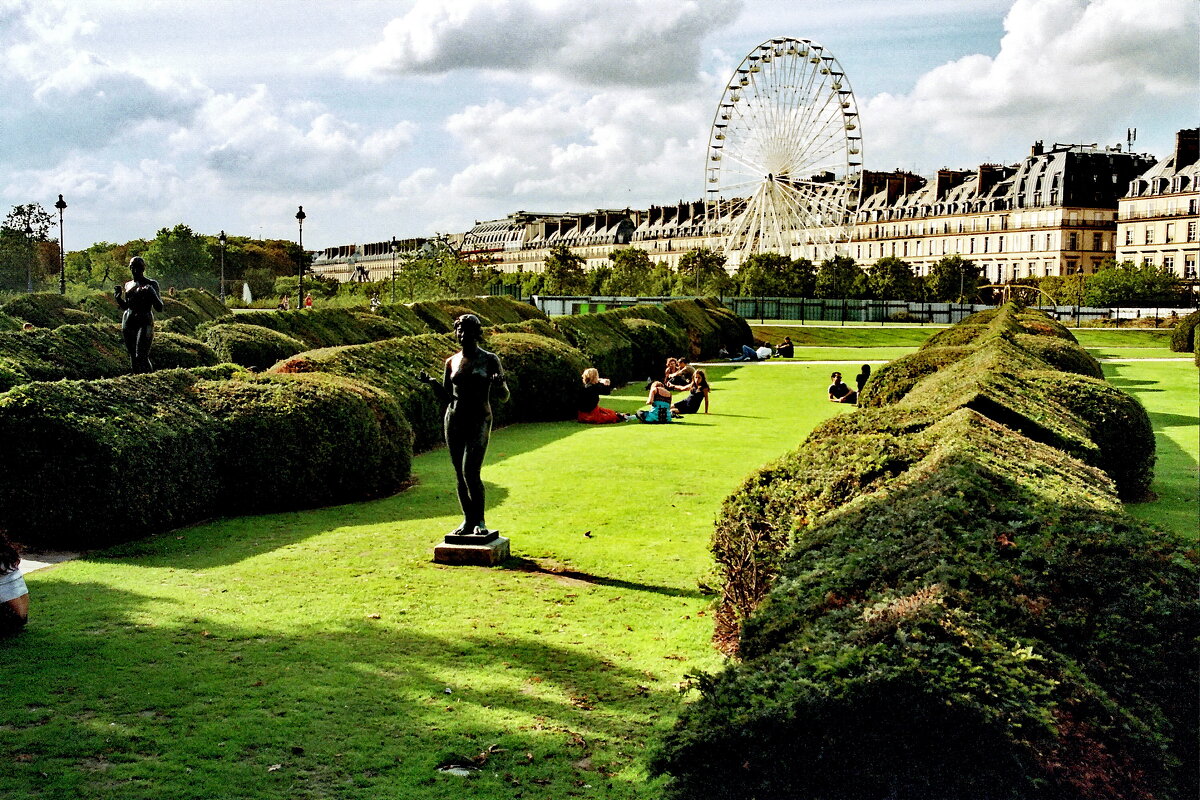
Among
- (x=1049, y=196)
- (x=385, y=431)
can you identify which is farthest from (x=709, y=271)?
(x=385, y=431)

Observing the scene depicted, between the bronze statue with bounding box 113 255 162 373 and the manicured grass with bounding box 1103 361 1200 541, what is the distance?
12859 millimetres

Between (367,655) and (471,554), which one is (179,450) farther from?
(367,655)

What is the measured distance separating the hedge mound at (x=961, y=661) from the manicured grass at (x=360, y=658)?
1.37m

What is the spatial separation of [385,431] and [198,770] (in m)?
8.84

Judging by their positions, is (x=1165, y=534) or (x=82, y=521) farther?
(x=82, y=521)

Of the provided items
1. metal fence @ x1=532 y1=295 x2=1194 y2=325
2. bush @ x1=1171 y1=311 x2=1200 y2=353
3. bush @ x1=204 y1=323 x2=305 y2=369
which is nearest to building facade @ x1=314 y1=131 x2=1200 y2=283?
metal fence @ x1=532 y1=295 x2=1194 y2=325

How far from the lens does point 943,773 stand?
11.8ft

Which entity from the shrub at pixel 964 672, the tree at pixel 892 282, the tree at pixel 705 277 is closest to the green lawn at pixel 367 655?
the shrub at pixel 964 672

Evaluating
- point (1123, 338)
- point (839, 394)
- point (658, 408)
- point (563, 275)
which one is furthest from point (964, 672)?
point (563, 275)

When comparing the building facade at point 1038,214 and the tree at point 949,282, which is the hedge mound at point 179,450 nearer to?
the building facade at point 1038,214

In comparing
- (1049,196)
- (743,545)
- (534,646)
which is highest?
(1049,196)

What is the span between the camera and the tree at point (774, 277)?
289 ft

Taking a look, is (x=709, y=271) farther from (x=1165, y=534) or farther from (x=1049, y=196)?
(x=1165, y=534)

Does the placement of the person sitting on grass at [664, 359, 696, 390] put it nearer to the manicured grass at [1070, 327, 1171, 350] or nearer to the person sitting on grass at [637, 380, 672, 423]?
the person sitting on grass at [637, 380, 672, 423]
